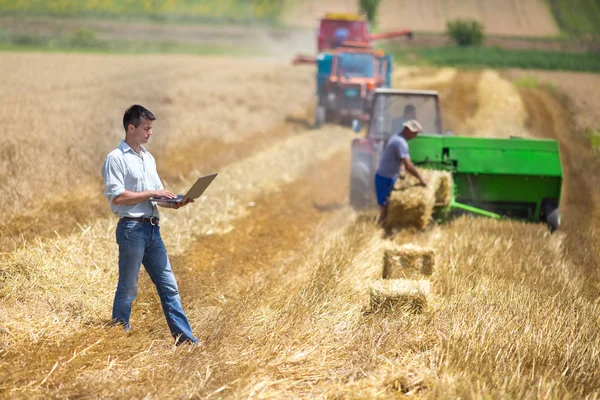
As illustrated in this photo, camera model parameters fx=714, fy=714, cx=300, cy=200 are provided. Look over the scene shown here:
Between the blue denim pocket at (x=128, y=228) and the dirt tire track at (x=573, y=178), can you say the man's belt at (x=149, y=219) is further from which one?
the dirt tire track at (x=573, y=178)

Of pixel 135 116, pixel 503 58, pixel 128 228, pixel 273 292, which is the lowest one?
pixel 273 292

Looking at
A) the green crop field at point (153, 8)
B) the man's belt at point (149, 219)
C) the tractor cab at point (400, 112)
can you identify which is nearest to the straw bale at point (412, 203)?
the tractor cab at point (400, 112)

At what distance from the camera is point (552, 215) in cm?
1018

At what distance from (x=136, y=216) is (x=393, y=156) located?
16.8 feet

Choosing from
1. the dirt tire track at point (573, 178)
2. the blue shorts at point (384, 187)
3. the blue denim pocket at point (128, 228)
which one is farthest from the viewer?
the blue shorts at point (384, 187)

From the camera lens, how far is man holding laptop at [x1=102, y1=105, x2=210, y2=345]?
5.26 meters

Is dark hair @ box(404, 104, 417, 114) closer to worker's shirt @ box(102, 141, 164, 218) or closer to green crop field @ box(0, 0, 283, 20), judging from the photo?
worker's shirt @ box(102, 141, 164, 218)

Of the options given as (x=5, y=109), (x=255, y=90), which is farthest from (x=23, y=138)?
(x=255, y=90)

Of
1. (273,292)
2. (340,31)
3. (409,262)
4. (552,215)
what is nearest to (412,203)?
(409,262)

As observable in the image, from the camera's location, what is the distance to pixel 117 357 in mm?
5035

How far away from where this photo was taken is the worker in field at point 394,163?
31.0 feet

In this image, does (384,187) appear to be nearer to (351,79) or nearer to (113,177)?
(113,177)

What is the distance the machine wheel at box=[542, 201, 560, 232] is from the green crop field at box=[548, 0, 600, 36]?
68.7 meters

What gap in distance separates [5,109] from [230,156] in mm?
4972
